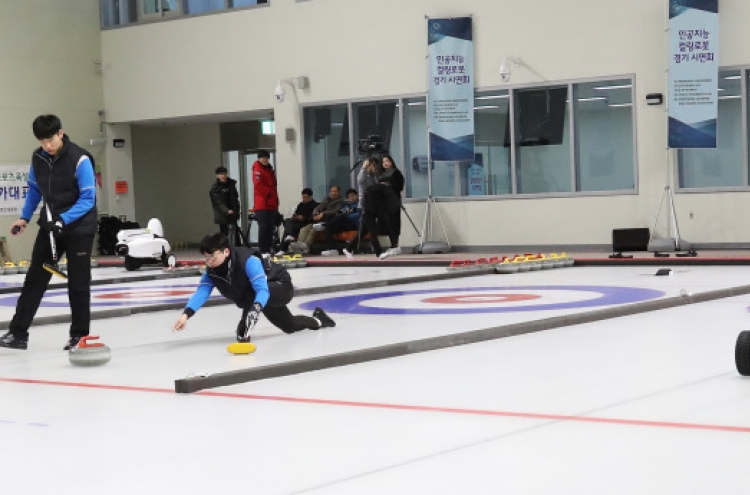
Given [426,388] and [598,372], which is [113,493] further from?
[598,372]

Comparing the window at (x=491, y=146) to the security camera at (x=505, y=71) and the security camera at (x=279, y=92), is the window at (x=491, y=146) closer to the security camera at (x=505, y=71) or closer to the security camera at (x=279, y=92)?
the security camera at (x=505, y=71)

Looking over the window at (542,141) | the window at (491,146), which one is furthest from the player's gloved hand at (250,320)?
the window at (491,146)

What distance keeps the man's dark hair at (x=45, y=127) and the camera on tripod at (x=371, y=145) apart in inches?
486

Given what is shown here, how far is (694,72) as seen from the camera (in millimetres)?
18391

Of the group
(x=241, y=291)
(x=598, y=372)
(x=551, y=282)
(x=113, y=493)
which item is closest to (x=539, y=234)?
(x=551, y=282)

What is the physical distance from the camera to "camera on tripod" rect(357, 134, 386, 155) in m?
21.2

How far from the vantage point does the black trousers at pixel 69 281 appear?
A: 29.5 feet

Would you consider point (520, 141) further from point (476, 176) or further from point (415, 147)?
point (415, 147)

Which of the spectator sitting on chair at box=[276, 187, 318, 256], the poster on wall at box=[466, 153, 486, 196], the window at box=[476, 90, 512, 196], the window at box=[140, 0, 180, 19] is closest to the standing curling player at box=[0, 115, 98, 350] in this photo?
the window at box=[476, 90, 512, 196]

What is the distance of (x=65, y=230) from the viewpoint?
8.96 m

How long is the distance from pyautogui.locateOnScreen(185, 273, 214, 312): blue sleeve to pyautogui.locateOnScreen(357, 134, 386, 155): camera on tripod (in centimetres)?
1253

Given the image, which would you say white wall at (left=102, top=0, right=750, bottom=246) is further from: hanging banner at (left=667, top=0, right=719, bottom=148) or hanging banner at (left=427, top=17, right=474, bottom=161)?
hanging banner at (left=667, top=0, right=719, bottom=148)

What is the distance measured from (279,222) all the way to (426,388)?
53.1ft

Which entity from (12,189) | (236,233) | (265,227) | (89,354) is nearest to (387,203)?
(265,227)
